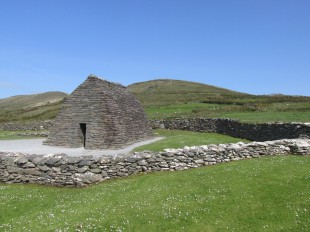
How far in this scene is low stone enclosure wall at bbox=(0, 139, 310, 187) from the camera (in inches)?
695

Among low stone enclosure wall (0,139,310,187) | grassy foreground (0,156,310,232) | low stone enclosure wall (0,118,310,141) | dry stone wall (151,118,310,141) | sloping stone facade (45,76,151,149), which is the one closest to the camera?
grassy foreground (0,156,310,232)

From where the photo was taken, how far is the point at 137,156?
1869cm

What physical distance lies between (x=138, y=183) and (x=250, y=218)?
6335mm

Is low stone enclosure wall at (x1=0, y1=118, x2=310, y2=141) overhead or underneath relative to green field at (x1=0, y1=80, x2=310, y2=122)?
underneath

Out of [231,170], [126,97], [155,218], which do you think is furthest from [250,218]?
[126,97]

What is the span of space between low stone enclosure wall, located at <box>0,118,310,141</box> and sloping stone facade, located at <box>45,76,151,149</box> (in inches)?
499

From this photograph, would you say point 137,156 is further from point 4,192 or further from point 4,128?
point 4,128

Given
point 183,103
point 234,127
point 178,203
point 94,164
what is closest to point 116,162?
point 94,164

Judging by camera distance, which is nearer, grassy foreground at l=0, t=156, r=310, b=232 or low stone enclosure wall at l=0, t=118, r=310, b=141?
grassy foreground at l=0, t=156, r=310, b=232

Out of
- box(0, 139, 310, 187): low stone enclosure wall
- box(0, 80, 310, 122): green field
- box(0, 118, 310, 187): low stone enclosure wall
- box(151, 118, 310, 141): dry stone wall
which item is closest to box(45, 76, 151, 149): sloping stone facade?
box(151, 118, 310, 141): dry stone wall

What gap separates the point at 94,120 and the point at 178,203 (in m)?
20.4

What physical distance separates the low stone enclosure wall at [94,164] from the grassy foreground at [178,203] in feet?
2.25

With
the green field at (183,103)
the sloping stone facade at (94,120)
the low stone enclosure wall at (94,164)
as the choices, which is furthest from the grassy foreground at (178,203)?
the green field at (183,103)

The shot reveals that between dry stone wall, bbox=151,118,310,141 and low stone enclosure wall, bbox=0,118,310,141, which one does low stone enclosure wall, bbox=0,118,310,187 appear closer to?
dry stone wall, bbox=151,118,310,141
